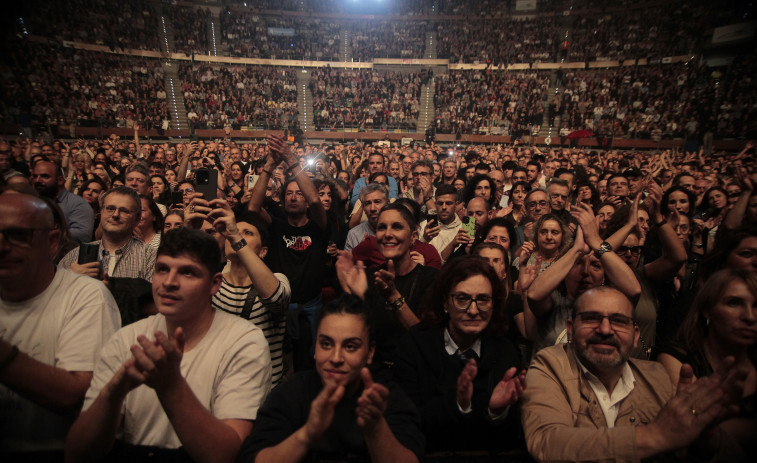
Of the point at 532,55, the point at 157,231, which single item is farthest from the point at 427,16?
the point at 157,231

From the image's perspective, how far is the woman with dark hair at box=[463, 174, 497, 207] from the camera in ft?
18.0

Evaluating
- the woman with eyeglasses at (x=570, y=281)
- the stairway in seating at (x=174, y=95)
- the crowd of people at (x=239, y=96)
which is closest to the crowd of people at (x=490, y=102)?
the crowd of people at (x=239, y=96)

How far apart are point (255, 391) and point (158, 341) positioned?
566mm

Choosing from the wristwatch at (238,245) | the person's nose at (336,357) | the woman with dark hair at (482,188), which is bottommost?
the person's nose at (336,357)

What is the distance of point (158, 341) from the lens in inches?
53.2

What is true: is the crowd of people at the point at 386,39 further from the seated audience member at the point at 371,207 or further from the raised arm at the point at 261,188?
the raised arm at the point at 261,188

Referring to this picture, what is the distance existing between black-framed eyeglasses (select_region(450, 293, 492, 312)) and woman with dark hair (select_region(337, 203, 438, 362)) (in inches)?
17.1

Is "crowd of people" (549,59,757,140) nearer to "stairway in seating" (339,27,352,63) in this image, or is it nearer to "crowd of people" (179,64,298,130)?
"stairway in seating" (339,27,352,63)

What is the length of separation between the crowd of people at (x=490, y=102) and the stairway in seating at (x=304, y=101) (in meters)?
8.67

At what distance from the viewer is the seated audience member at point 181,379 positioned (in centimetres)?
143

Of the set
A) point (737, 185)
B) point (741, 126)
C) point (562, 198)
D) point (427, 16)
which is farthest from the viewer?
point (427, 16)

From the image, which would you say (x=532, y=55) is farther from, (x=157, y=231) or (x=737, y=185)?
(x=157, y=231)

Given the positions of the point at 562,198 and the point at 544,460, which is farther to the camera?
the point at 562,198

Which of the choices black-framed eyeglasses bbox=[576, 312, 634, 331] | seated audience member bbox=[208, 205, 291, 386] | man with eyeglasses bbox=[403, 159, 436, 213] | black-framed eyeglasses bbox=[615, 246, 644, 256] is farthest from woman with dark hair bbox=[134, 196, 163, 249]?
black-framed eyeglasses bbox=[615, 246, 644, 256]
